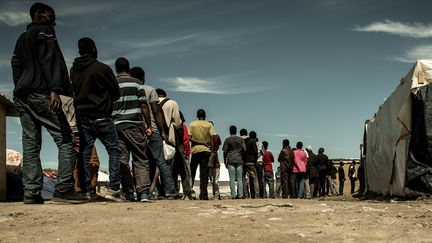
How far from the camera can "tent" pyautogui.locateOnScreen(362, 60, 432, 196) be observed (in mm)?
7805

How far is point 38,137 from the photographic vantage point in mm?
5441

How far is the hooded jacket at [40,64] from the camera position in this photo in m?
5.27

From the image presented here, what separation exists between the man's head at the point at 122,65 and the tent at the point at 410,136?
4.69 meters

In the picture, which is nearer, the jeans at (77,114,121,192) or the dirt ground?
the dirt ground

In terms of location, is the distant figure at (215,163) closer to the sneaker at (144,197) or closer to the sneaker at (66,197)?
the sneaker at (144,197)

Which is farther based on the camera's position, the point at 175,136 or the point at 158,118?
the point at 175,136

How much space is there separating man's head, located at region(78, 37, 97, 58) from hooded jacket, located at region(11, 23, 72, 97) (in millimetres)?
678

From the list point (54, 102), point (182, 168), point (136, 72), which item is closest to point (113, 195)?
point (54, 102)

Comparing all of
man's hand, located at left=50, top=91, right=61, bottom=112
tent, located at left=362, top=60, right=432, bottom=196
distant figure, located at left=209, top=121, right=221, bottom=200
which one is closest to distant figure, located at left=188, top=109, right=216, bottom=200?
distant figure, located at left=209, top=121, right=221, bottom=200

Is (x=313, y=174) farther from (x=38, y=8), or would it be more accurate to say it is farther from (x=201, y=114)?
(x=38, y=8)

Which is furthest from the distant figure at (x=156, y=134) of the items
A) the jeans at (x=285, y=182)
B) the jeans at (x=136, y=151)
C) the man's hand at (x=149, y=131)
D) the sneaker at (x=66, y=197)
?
the jeans at (x=285, y=182)

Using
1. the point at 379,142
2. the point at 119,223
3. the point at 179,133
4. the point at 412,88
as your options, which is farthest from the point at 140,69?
the point at 379,142

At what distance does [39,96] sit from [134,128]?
4.68 feet

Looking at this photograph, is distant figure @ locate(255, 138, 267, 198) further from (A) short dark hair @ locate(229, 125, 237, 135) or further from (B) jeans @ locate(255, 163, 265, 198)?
(A) short dark hair @ locate(229, 125, 237, 135)
